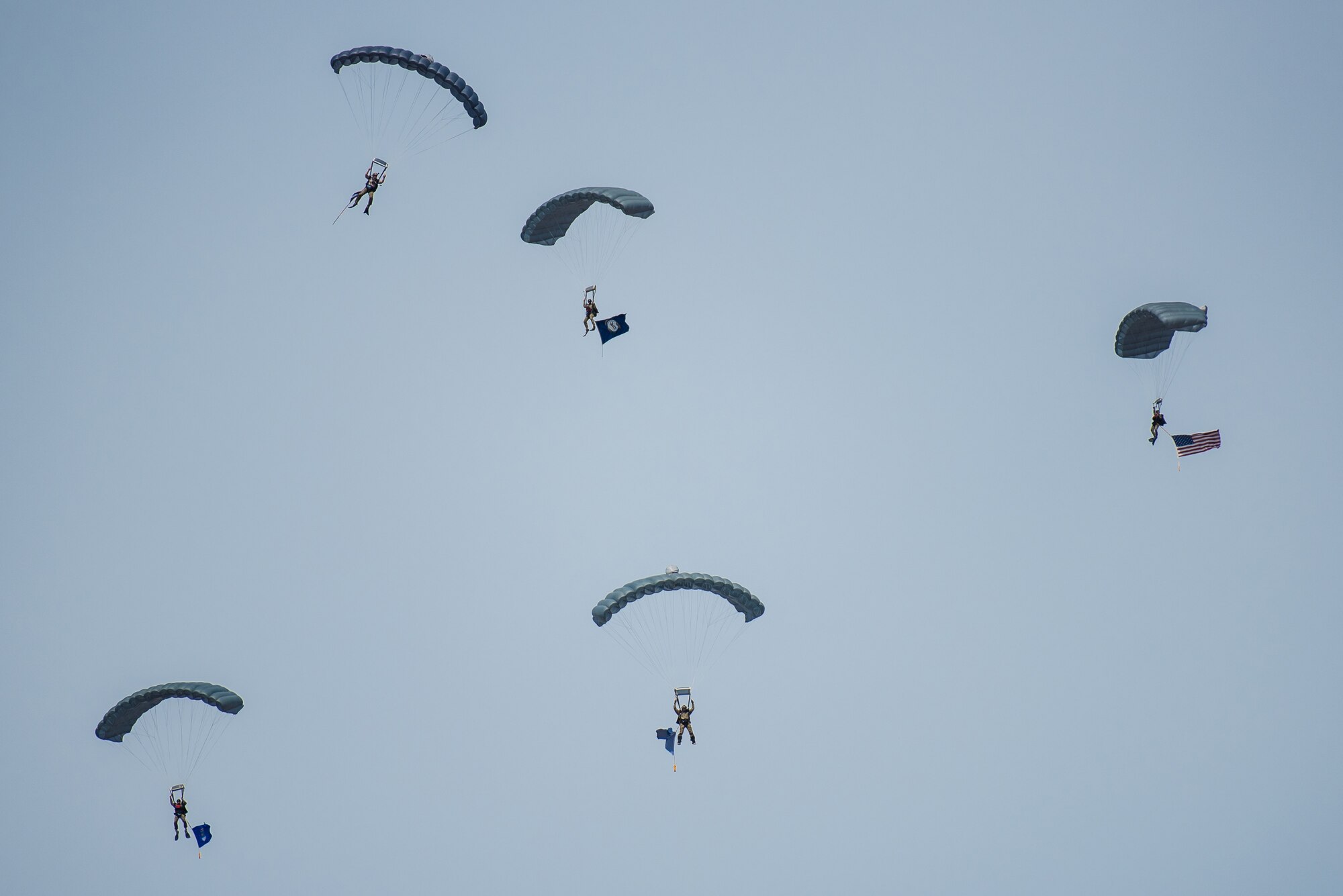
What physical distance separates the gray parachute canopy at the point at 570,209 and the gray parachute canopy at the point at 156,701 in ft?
39.0

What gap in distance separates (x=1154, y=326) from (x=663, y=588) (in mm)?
12721

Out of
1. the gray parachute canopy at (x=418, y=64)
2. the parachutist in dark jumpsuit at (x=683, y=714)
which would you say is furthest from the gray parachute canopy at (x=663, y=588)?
the gray parachute canopy at (x=418, y=64)

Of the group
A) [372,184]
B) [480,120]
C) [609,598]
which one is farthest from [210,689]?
[480,120]

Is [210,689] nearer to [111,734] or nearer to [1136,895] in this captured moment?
[111,734]

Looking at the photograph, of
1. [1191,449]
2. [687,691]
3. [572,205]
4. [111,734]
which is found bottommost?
[111,734]

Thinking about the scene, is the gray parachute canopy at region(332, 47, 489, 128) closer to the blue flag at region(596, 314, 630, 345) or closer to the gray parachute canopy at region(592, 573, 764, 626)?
the blue flag at region(596, 314, 630, 345)

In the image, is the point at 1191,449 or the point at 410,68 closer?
the point at 410,68

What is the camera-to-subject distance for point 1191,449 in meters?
31.5

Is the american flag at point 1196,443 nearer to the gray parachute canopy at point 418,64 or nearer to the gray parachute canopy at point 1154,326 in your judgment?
the gray parachute canopy at point 1154,326

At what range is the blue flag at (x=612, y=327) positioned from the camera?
1191 inches

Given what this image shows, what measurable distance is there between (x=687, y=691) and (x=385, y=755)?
16696mm

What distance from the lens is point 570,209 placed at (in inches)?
1122

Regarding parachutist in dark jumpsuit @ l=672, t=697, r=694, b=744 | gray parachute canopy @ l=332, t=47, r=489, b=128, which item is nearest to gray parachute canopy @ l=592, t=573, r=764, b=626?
parachutist in dark jumpsuit @ l=672, t=697, r=694, b=744

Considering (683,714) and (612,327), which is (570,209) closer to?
(612,327)
